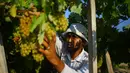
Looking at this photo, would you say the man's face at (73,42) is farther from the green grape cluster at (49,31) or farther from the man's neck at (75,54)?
the green grape cluster at (49,31)

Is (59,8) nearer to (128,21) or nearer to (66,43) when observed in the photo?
(66,43)

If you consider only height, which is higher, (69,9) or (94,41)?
(69,9)

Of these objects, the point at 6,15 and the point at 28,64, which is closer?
the point at 6,15

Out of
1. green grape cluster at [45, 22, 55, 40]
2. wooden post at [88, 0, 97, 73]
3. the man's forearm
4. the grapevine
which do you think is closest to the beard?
the man's forearm

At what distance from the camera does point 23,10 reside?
93.2 inches

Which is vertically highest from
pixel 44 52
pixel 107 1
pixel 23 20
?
pixel 107 1

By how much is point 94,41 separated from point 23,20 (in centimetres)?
49

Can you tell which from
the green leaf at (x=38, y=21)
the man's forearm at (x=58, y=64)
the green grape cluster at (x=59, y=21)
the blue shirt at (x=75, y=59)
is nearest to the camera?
the green leaf at (x=38, y=21)

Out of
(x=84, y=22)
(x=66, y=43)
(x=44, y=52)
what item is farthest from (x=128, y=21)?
(x=44, y=52)

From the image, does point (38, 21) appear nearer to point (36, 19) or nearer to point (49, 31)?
point (36, 19)

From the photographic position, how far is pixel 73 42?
3.29 metres

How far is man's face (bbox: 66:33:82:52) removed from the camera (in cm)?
325

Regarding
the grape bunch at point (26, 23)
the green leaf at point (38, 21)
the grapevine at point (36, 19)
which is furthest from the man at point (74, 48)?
the green leaf at point (38, 21)

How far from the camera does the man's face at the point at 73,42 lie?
Result: 3247mm
